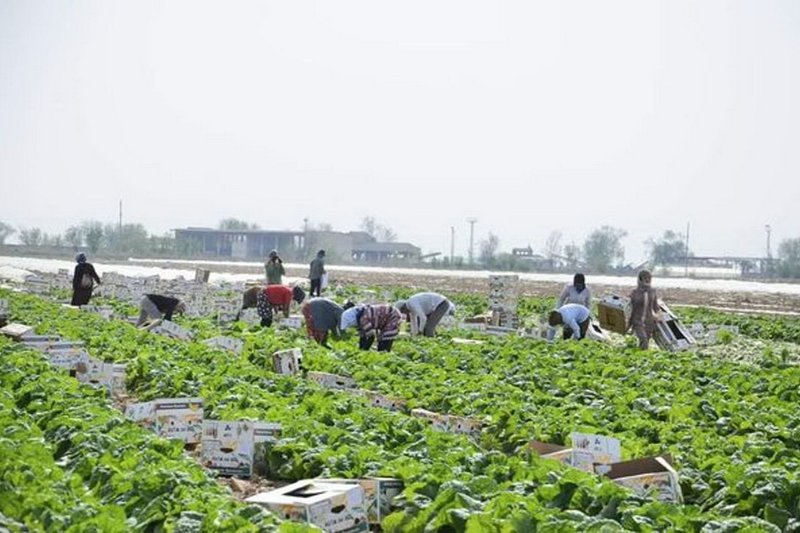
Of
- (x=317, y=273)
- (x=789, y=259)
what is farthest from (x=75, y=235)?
(x=317, y=273)

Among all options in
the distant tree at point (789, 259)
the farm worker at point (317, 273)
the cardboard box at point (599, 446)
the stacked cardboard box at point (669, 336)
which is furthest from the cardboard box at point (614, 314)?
the distant tree at point (789, 259)

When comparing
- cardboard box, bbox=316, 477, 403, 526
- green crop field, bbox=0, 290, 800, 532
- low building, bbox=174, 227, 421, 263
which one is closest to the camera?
green crop field, bbox=0, 290, 800, 532

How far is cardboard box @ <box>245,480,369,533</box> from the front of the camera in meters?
6.48

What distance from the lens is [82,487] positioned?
7031mm

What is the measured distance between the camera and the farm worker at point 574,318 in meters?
19.2

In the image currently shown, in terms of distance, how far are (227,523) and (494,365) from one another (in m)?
9.46

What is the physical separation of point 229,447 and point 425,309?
34.9 ft

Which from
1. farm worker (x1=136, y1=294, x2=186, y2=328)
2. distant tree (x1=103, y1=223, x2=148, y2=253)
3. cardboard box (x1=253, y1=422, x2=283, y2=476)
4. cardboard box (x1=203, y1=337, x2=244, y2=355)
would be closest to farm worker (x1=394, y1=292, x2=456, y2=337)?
cardboard box (x1=203, y1=337, x2=244, y2=355)

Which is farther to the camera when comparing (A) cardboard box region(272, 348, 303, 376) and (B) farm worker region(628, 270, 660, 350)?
(B) farm worker region(628, 270, 660, 350)

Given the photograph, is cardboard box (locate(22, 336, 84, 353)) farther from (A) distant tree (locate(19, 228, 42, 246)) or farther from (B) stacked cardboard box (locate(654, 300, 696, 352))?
(A) distant tree (locate(19, 228, 42, 246))

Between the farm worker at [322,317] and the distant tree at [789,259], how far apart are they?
9810 cm

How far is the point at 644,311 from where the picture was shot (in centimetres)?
1880

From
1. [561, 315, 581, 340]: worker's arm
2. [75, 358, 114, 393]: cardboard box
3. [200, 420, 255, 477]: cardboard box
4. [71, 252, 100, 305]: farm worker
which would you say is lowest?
[200, 420, 255, 477]: cardboard box

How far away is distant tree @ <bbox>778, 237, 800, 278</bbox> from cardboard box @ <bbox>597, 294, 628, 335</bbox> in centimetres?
9430
